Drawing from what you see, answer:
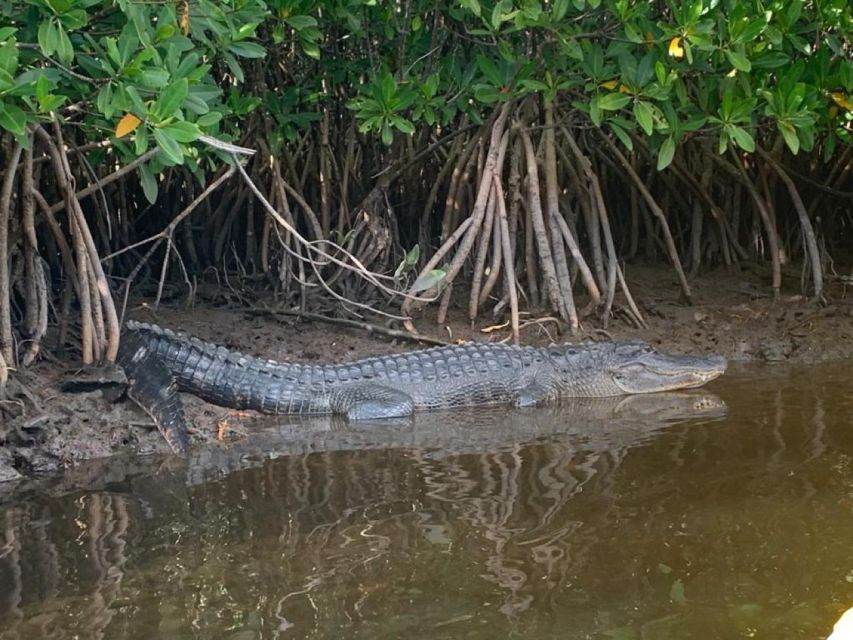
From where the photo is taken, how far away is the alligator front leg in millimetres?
5738

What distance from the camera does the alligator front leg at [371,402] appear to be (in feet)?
18.8

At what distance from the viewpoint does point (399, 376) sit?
234 inches

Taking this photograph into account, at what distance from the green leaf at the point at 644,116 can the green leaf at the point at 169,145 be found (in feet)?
8.75

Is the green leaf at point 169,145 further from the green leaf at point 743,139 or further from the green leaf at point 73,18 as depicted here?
the green leaf at point 743,139

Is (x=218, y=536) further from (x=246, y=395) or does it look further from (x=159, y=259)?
(x=159, y=259)

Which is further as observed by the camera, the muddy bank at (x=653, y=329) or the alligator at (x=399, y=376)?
the muddy bank at (x=653, y=329)

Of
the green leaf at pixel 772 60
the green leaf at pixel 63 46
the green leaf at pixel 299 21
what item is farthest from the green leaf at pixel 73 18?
the green leaf at pixel 772 60

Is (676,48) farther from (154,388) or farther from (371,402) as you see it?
Answer: (154,388)

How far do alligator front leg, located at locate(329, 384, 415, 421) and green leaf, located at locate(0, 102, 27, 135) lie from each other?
252cm

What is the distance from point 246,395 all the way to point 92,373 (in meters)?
0.89

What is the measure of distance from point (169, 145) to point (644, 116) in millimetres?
2773

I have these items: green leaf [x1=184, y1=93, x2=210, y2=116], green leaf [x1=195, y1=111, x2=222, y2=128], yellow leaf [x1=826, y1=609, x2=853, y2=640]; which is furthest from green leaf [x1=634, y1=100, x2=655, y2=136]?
yellow leaf [x1=826, y1=609, x2=853, y2=640]

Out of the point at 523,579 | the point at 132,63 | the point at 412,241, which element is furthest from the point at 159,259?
the point at 523,579

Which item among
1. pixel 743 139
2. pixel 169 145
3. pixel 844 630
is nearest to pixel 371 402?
pixel 169 145
